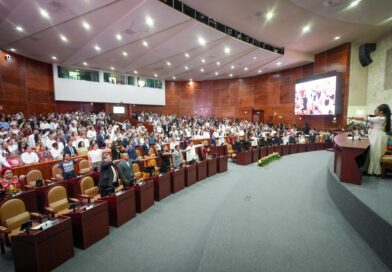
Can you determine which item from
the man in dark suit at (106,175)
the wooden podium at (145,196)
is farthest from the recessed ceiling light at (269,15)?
the man in dark suit at (106,175)

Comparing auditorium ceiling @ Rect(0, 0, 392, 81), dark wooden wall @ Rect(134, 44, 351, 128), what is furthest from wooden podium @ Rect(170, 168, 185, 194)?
dark wooden wall @ Rect(134, 44, 351, 128)

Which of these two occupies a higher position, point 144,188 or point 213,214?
point 144,188

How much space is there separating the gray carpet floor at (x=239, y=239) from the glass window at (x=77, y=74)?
14.1 metres

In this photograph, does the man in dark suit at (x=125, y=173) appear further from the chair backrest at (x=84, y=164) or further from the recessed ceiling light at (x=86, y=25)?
the recessed ceiling light at (x=86, y=25)

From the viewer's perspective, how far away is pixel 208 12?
8.16m

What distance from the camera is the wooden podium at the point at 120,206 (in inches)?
157

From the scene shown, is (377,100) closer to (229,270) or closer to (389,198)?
(389,198)

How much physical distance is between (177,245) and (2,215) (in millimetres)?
2784

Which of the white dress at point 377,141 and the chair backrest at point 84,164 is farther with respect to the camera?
the chair backrest at point 84,164

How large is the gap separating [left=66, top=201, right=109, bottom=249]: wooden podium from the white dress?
497 cm

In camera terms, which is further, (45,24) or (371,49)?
(371,49)

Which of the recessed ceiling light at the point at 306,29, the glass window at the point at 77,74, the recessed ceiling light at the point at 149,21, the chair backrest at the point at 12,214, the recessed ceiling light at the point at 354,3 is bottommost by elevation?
the chair backrest at the point at 12,214

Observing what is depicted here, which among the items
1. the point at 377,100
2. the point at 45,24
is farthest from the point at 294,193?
the point at 45,24

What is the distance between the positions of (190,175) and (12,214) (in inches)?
160
